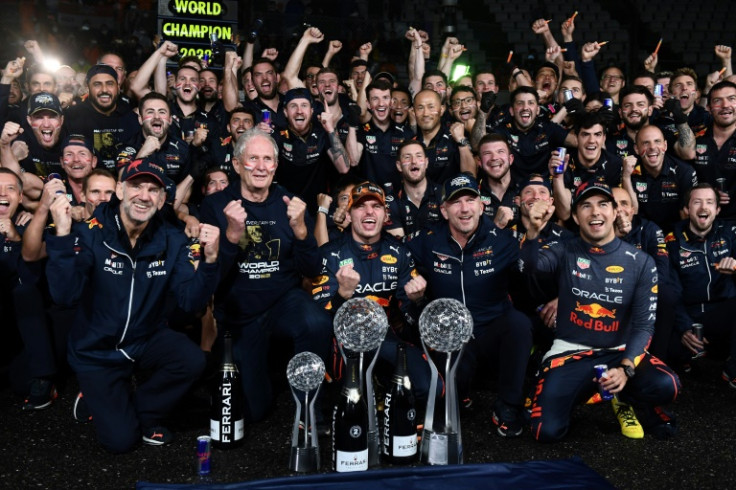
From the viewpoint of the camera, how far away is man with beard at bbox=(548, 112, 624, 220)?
590 cm

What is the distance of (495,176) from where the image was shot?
558cm

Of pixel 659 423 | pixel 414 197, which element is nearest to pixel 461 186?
pixel 414 197

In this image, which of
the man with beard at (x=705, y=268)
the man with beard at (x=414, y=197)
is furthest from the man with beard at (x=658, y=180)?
the man with beard at (x=414, y=197)

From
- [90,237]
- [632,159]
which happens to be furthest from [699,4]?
[90,237]

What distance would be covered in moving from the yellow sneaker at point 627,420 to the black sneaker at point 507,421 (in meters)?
0.60

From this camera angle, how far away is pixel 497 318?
4.49m

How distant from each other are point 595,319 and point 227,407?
2.21m

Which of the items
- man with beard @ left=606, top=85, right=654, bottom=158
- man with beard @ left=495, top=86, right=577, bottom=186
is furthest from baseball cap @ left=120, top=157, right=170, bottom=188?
man with beard @ left=606, top=85, right=654, bottom=158

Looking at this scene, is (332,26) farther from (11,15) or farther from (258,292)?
(258,292)

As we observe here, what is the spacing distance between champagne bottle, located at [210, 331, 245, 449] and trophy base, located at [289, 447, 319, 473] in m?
0.44

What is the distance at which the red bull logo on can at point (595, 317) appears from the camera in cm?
419

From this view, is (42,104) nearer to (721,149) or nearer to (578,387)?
(578,387)

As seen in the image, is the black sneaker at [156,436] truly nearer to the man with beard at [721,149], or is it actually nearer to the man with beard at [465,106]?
the man with beard at [465,106]

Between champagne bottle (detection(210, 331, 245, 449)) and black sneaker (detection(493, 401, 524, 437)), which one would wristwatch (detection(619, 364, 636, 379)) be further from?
champagne bottle (detection(210, 331, 245, 449))
